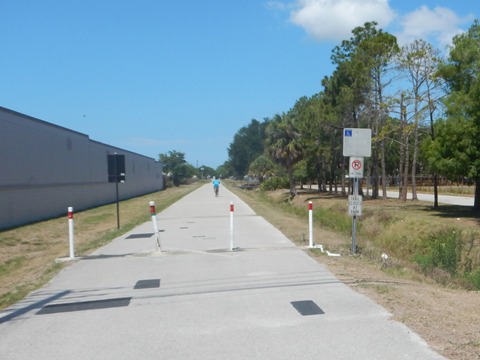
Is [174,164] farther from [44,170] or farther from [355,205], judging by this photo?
[355,205]

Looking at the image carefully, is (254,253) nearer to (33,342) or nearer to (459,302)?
(459,302)

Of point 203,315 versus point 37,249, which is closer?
point 203,315

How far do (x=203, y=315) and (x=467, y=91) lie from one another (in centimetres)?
1874

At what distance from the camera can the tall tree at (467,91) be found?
63.3ft

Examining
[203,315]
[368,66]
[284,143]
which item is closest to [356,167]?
[203,315]

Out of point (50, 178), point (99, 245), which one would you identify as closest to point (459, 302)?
point (99, 245)

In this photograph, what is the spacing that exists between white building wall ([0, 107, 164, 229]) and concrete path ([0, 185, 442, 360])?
13932 millimetres

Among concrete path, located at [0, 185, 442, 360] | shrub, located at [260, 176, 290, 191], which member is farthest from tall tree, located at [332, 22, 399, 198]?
shrub, located at [260, 176, 290, 191]

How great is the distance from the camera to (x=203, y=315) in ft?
21.4

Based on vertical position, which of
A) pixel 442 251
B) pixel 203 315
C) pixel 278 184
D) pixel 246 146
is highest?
pixel 246 146

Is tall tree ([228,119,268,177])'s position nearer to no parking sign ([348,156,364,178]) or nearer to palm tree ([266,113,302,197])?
palm tree ([266,113,302,197])

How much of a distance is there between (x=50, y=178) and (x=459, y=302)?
2612 cm

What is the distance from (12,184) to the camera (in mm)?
23312

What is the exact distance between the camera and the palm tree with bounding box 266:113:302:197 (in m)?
50.9
